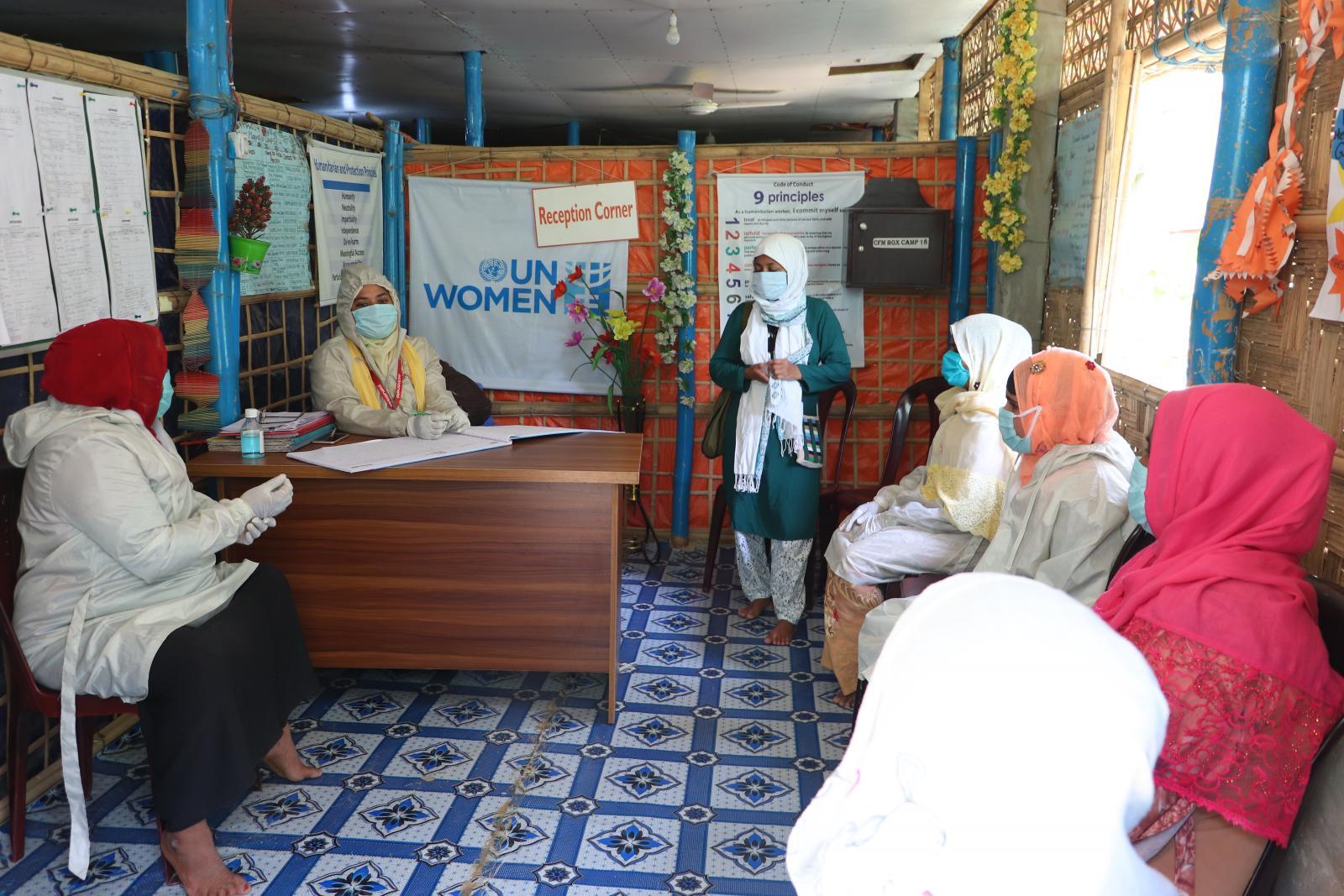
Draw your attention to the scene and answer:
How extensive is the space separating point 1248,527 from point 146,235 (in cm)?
314

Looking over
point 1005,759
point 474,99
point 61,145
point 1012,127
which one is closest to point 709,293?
point 1012,127

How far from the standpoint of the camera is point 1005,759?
3.57 feet

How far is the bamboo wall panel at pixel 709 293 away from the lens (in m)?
4.79

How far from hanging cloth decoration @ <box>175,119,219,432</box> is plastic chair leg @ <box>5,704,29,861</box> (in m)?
1.12

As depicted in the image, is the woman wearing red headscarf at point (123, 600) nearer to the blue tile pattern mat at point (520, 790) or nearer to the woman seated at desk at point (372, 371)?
the blue tile pattern mat at point (520, 790)

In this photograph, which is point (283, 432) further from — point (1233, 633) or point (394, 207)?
point (1233, 633)

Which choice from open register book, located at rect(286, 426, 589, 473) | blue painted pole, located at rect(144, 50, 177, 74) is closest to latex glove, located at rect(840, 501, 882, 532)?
open register book, located at rect(286, 426, 589, 473)

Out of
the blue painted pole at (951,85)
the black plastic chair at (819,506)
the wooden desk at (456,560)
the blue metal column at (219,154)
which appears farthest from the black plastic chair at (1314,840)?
the blue painted pole at (951,85)

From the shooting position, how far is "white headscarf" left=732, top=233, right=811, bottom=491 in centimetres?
394

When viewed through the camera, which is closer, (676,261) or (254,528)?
(254,528)

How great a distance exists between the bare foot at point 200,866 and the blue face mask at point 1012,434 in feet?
7.47

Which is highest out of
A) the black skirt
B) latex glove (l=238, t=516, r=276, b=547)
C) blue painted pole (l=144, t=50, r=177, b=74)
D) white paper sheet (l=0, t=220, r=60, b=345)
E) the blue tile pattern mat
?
blue painted pole (l=144, t=50, r=177, b=74)

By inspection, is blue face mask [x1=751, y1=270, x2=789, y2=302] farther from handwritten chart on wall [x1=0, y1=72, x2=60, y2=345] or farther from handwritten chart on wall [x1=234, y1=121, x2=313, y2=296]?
handwritten chart on wall [x1=0, y1=72, x2=60, y2=345]

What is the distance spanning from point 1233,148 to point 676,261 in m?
2.81
